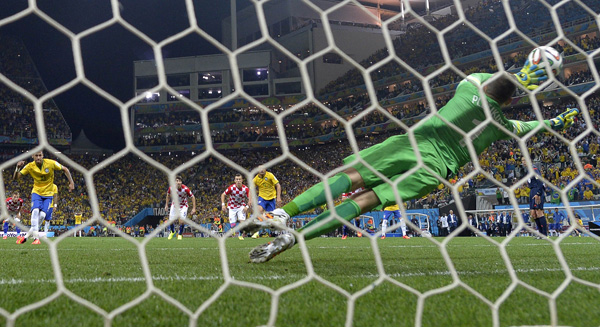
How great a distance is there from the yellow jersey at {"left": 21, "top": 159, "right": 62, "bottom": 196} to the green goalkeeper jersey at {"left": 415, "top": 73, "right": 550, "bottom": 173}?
5.22 metres

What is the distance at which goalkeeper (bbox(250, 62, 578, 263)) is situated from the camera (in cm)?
283

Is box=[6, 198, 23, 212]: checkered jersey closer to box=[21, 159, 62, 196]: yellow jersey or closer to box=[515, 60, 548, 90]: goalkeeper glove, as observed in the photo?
box=[21, 159, 62, 196]: yellow jersey

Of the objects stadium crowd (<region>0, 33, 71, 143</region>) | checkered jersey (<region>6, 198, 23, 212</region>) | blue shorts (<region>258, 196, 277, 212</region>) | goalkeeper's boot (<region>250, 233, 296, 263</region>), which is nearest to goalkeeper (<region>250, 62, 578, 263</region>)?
goalkeeper's boot (<region>250, 233, 296, 263</region>)

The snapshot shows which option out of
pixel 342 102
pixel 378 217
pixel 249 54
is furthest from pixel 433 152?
pixel 249 54

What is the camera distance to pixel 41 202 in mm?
6859

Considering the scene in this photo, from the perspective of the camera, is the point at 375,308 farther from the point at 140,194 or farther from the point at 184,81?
the point at 184,81

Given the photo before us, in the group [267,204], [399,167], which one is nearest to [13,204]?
[267,204]

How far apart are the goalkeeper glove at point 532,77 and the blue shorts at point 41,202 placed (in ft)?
22.4

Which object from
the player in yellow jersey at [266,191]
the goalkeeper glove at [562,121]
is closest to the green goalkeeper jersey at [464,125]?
the goalkeeper glove at [562,121]

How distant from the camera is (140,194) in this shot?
2788cm

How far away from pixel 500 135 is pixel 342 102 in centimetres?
2946

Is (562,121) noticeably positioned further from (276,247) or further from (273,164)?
(273,164)

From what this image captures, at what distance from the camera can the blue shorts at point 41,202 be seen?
679cm

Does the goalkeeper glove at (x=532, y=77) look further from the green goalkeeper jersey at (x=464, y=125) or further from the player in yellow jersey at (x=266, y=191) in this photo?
the player in yellow jersey at (x=266, y=191)
